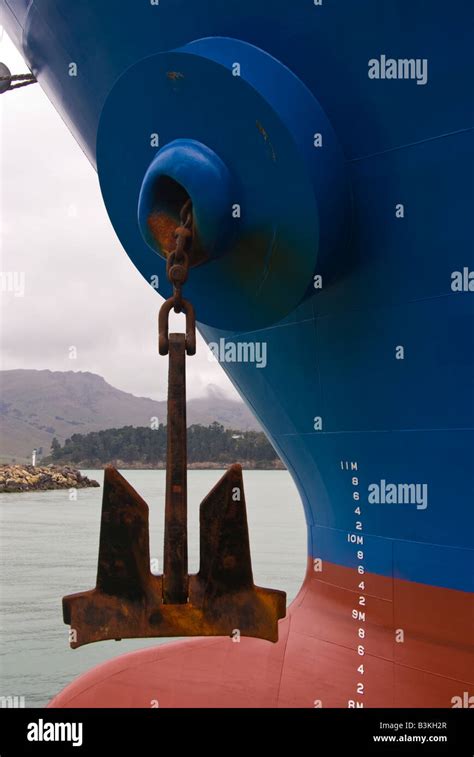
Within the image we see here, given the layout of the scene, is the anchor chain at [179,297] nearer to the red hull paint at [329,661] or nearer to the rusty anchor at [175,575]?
the rusty anchor at [175,575]

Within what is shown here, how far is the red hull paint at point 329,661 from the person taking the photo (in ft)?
13.3

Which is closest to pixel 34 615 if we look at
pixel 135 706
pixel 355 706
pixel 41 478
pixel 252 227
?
pixel 135 706

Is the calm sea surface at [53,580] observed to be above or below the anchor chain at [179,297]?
below

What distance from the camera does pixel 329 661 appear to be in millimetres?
4957

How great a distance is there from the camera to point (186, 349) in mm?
2613

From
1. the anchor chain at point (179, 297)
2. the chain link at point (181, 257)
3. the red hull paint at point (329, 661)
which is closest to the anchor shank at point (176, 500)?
the anchor chain at point (179, 297)

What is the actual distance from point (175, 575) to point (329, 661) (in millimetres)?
2846

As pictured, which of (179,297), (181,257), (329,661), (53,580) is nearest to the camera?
(179,297)

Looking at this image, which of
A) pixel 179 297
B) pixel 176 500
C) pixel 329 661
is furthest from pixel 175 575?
pixel 329 661

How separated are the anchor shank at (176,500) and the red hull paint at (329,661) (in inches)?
77.8

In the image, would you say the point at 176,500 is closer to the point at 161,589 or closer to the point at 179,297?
the point at 161,589

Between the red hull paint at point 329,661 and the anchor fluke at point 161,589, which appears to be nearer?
the anchor fluke at point 161,589
